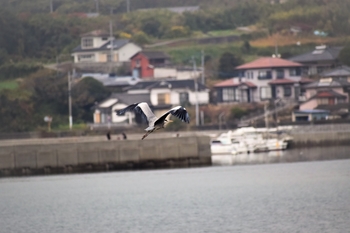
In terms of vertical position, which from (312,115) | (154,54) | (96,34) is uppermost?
(96,34)

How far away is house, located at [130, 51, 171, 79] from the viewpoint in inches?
2601

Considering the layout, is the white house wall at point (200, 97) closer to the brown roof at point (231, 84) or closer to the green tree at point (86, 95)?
the brown roof at point (231, 84)

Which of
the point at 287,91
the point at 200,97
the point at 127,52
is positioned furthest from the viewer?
the point at 127,52

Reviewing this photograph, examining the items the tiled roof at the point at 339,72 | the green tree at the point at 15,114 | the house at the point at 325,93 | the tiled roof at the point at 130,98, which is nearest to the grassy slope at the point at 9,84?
the green tree at the point at 15,114

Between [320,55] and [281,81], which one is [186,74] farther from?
[320,55]

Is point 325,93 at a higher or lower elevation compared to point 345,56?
lower

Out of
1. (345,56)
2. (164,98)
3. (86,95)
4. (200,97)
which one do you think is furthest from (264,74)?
(86,95)

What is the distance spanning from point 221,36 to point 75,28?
444 inches

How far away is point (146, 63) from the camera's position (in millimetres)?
66312

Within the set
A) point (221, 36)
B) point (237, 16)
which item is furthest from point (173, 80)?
point (237, 16)

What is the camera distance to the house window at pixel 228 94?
5894cm

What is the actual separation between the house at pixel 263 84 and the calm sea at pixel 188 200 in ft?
73.2

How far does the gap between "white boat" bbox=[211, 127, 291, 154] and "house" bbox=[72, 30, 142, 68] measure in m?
24.8

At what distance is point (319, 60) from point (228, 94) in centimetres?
845
